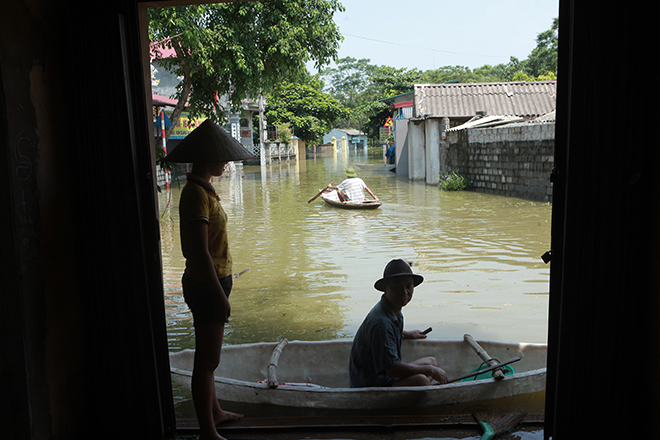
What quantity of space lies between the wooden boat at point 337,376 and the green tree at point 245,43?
9.28 metres

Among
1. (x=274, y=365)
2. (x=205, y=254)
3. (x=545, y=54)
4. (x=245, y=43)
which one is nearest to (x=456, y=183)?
(x=245, y=43)

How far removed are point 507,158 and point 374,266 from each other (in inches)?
336

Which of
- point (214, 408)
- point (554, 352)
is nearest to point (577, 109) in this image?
point (554, 352)

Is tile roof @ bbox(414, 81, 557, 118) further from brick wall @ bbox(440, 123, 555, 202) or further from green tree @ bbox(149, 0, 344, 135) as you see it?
green tree @ bbox(149, 0, 344, 135)

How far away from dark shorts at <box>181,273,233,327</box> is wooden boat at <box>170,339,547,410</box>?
3.17 ft

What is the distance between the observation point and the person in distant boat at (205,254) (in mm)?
2805

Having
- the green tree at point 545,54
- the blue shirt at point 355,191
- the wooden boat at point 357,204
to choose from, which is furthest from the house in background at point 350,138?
the blue shirt at point 355,191

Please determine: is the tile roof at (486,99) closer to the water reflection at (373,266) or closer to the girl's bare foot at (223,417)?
the water reflection at (373,266)

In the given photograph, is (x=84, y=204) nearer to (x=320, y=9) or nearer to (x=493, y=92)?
(x=320, y=9)

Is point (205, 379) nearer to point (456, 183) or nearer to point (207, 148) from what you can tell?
point (207, 148)

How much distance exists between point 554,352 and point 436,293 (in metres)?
4.21

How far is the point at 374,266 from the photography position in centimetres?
831

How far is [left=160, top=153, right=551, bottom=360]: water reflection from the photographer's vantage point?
19.2ft

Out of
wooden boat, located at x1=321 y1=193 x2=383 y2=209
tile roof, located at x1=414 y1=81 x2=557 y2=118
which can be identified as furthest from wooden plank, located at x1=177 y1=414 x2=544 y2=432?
tile roof, located at x1=414 y1=81 x2=557 y2=118
